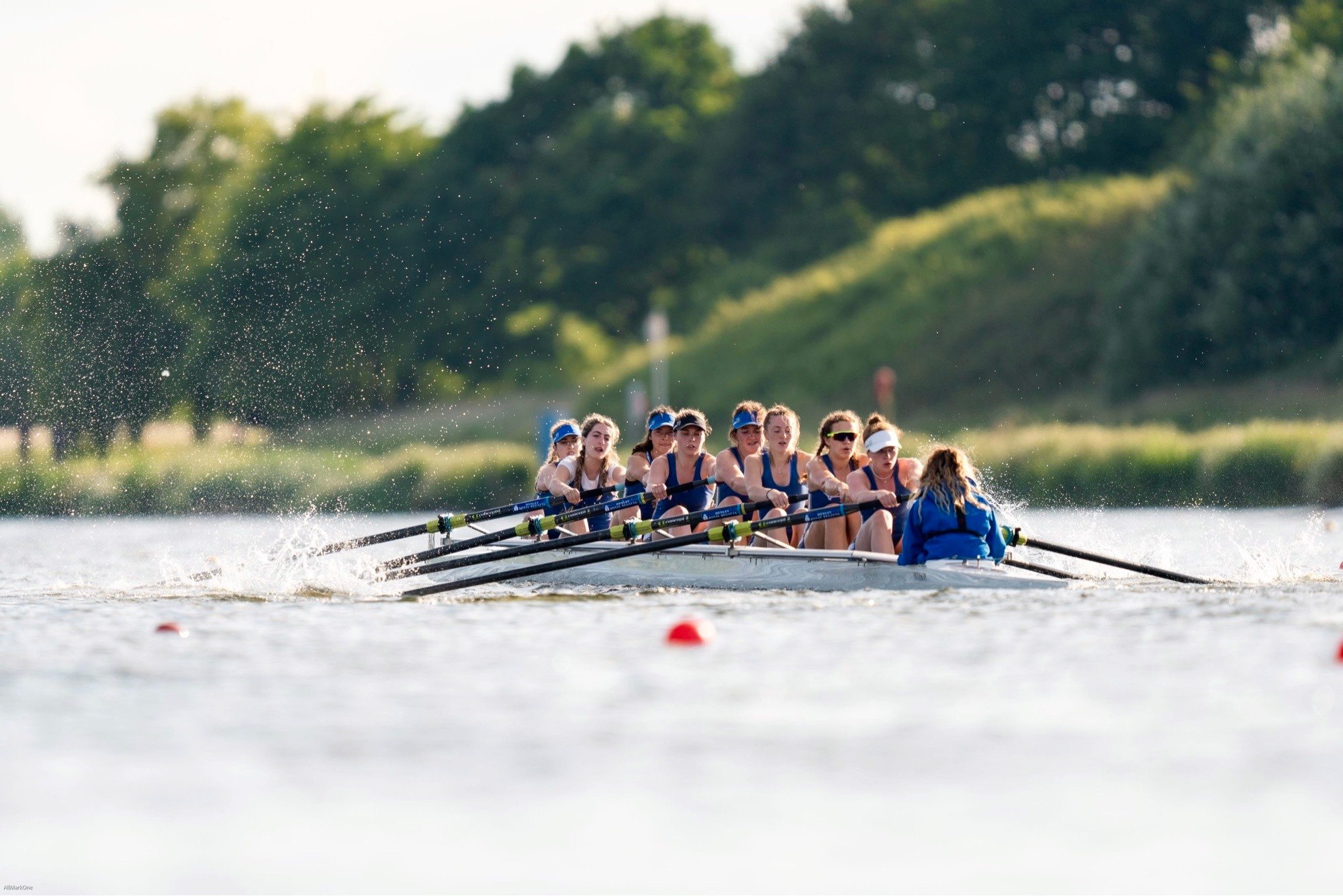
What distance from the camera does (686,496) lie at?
15234 mm

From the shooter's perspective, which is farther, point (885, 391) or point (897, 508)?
point (885, 391)

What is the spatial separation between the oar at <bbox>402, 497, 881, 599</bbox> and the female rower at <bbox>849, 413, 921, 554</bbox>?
0.15 metres

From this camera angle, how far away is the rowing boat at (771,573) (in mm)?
12633

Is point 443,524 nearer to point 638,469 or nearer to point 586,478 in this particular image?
point 586,478

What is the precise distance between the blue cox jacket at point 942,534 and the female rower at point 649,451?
284 cm

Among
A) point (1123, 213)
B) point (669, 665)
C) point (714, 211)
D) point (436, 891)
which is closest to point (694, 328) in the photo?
point (714, 211)

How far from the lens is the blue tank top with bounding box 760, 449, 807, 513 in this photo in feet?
47.4

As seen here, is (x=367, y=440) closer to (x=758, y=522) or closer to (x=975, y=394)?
(x=975, y=394)

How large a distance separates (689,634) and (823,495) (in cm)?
348

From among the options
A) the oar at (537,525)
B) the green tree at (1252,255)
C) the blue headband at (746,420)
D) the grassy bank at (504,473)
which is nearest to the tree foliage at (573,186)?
the grassy bank at (504,473)

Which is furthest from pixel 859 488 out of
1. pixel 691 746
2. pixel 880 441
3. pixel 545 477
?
pixel 691 746

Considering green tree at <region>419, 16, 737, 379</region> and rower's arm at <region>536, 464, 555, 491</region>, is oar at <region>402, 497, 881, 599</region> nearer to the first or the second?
rower's arm at <region>536, 464, 555, 491</region>

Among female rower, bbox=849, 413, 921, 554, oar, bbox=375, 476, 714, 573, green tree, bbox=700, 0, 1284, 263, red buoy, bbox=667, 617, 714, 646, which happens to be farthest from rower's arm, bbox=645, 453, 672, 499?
green tree, bbox=700, 0, 1284, 263

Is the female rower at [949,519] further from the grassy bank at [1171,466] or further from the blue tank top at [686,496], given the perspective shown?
the grassy bank at [1171,466]
